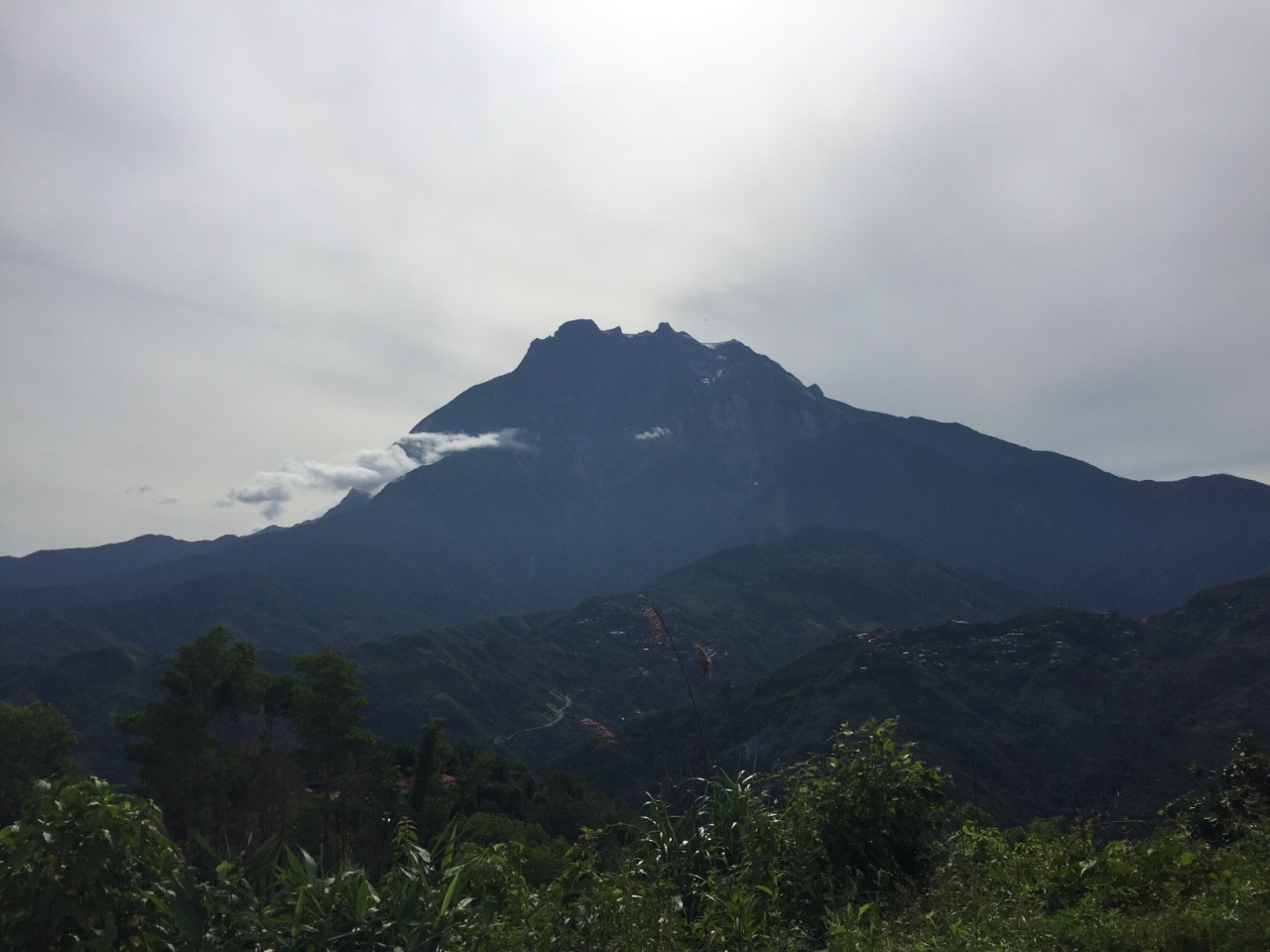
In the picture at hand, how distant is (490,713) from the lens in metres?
101

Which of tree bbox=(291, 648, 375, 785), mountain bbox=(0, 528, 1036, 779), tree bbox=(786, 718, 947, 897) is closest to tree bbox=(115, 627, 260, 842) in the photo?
tree bbox=(291, 648, 375, 785)

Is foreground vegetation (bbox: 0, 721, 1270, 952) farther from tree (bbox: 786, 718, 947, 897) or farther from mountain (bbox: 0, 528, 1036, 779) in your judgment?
mountain (bbox: 0, 528, 1036, 779)

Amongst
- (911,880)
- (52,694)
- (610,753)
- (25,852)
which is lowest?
(610,753)

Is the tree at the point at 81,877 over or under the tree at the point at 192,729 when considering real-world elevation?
over

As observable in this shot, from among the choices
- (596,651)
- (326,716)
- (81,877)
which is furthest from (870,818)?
(596,651)

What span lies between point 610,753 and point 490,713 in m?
26.5

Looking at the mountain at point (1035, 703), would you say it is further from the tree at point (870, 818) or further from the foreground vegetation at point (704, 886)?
the foreground vegetation at point (704, 886)

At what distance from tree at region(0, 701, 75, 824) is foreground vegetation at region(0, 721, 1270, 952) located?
24791mm

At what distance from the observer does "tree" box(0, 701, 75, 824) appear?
2511 centimetres

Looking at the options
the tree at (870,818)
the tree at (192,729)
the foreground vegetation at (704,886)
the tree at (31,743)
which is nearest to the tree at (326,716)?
the tree at (192,729)

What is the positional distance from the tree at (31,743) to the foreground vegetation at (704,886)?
24791 mm

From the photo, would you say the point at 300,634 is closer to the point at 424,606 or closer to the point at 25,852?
the point at 424,606

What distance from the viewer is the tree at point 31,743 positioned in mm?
25109

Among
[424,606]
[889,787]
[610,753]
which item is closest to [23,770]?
[889,787]
